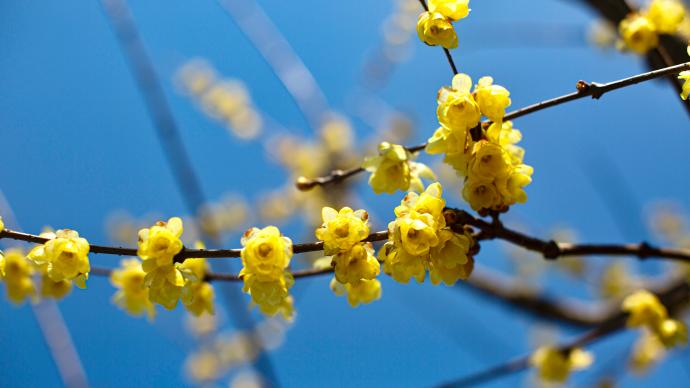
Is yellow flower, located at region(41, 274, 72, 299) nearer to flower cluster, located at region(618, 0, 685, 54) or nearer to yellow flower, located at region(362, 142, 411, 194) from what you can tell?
yellow flower, located at region(362, 142, 411, 194)

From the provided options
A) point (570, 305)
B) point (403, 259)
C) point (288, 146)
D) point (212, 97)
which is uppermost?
point (212, 97)

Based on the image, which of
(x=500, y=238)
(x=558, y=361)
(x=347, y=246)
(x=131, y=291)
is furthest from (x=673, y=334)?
Answer: (x=131, y=291)

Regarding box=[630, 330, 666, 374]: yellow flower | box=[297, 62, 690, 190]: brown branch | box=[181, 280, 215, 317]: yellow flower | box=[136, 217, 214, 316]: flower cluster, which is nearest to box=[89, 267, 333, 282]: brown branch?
box=[181, 280, 215, 317]: yellow flower

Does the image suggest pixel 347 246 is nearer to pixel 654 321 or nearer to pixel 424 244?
pixel 424 244

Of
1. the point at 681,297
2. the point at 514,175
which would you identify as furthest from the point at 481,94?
the point at 681,297

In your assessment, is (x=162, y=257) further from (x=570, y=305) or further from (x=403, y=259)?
(x=570, y=305)

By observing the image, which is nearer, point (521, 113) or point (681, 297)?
point (521, 113)
